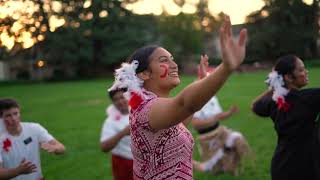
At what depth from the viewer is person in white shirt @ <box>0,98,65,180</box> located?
4520mm

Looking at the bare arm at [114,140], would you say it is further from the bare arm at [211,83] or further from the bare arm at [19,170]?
the bare arm at [211,83]

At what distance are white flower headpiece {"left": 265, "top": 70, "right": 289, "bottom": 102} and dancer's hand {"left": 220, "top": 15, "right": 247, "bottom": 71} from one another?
7.57 ft

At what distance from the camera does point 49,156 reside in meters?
10.8

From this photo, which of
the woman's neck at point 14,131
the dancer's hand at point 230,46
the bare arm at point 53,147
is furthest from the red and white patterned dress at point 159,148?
the woman's neck at point 14,131

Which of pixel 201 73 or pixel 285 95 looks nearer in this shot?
pixel 201 73

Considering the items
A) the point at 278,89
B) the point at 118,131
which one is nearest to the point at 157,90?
the point at 278,89

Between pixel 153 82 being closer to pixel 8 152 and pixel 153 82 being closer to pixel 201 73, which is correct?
pixel 201 73

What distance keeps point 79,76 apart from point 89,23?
5264 centimetres

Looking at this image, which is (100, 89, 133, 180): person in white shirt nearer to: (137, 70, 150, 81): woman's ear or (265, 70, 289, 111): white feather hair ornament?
(265, 70, 289, 111): white feather hair ornament

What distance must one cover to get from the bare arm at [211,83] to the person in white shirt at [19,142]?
86.2 inches

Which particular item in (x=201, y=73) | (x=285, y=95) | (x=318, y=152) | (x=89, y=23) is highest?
(x=89, y=23)

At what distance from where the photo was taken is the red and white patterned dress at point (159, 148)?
9.64 ft

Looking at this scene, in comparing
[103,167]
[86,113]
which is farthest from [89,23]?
[86,113]

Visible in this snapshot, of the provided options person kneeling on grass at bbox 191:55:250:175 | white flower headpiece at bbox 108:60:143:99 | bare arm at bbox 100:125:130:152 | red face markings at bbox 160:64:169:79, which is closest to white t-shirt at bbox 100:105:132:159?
bare arm at bbox 100:125:130:152
